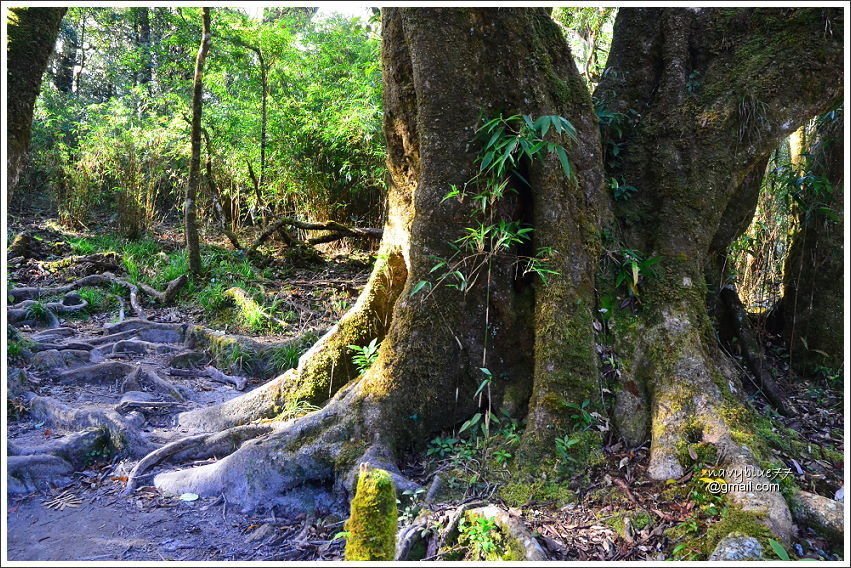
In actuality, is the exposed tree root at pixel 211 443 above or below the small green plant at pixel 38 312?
below

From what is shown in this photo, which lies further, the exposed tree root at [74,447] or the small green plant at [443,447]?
the exposed tree root at [74,447]

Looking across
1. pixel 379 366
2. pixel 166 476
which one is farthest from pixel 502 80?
pixel 166 476

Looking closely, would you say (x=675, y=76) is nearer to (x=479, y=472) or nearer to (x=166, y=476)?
(x=479, y=472)

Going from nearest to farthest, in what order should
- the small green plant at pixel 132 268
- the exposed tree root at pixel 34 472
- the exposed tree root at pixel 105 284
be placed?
the exposed tree root at pixel 34 472
the exposed tree root at pixel 105 284
the small green plant at pixel 132 268

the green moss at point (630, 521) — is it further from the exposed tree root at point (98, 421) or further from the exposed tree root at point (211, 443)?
the exposed tree root at point (98, 421)

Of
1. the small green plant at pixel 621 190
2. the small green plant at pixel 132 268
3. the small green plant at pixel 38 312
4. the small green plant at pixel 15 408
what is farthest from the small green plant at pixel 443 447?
the small green plant at pixel 132 268

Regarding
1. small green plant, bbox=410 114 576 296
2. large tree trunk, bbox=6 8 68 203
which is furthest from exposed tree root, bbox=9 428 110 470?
small green plant, bbox=410 114 576 296

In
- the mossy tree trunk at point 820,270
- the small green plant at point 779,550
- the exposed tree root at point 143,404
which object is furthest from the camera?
the mossy tree trunk at point 820,270

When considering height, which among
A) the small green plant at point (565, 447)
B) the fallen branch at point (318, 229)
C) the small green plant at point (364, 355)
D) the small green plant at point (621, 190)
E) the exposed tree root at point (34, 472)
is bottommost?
the exposed tree root at point (34, 472)

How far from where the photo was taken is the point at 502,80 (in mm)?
3453

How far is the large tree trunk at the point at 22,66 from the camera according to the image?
380 cm

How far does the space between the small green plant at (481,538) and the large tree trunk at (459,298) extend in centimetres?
79

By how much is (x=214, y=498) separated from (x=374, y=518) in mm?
1810

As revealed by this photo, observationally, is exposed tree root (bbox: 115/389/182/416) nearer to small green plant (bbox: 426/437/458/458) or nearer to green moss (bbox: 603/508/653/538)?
small green plant (bbox: 426/437/458/458)
